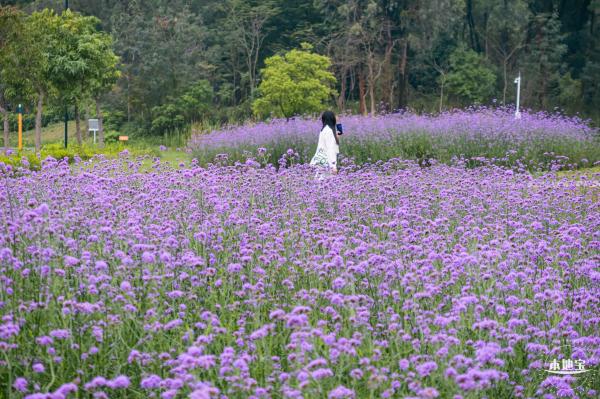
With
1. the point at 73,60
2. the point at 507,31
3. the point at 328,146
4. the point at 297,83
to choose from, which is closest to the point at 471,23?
the point at 507,31

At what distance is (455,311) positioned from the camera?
3777 mm

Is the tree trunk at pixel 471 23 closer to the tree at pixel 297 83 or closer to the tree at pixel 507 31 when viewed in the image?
the tree at pixel 507 31

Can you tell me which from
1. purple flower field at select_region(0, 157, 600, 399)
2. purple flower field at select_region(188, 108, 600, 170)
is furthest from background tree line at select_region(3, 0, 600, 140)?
purple flower field at select_region(0, 157, 600, 399)

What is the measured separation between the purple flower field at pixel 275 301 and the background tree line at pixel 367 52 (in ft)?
93.0

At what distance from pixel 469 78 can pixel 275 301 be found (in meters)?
35.5

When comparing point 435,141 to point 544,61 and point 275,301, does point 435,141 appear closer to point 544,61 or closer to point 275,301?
point 275,301

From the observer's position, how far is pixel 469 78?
38.6m

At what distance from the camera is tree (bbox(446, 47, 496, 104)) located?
125ft

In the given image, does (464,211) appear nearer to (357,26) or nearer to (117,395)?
(117,395)

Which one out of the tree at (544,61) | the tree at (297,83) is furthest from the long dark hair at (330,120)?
the tree at (544,61)

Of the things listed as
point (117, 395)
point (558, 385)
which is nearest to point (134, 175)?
point (117, 395)

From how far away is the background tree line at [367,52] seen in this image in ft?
118

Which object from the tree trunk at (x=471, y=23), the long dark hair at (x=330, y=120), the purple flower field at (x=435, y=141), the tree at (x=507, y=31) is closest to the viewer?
the long dark hair at (x=330, y=120)

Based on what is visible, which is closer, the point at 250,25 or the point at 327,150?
the point at 327,150
